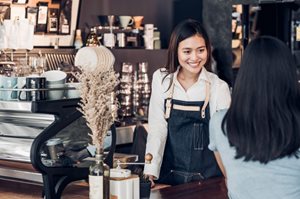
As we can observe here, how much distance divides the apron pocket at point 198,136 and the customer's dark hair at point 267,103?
4.46ft

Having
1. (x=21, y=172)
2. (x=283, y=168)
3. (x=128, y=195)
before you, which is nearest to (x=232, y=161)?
(x=283, y=168)

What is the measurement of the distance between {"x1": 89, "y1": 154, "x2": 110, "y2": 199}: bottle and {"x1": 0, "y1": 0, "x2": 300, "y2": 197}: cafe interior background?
1.96 metres

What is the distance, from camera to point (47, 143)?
3.20 metres

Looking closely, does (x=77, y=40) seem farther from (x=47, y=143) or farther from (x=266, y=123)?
(x=266, y=123)

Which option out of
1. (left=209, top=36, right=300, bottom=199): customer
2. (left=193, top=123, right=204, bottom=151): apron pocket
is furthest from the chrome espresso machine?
(left=209, top=36, right=300, bottom=199): customer

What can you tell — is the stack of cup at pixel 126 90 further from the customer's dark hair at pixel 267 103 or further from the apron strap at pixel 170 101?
the customer's dark hair at pixel 267 103

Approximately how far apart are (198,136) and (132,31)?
9.23 feet

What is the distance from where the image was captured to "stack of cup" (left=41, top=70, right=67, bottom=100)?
3.23 m

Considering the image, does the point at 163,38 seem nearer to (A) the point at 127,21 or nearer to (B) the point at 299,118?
(A) the point at 127,21

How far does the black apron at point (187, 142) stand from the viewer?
3.26m

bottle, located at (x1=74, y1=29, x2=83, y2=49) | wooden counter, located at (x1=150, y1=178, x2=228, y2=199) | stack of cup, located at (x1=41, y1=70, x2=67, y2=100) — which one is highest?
bottle, located at (x1=74, y1=29, x2=83, y2=49)

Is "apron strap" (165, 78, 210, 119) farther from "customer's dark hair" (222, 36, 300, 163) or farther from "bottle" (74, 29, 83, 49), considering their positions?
"bottle" (74, 29, 83, 49)

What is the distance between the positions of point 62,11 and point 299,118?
3825mm

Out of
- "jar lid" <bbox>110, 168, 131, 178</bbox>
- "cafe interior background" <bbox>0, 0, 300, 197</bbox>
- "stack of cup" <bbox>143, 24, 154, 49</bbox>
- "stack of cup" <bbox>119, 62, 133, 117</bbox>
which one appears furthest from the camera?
"stack of cup" <bbox>143, 24, 154, 49</bbox>
